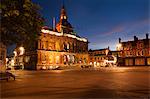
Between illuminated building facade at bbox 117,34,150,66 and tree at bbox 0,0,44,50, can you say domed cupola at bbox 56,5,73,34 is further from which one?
tree at bbox 0,0,44,50

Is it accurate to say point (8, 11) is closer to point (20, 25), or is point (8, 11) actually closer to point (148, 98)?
point (20, 25)

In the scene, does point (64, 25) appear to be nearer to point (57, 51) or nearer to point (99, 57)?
point (57, 51)

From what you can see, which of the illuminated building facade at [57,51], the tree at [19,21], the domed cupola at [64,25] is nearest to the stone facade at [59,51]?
the illuminated building facade at [57,51]

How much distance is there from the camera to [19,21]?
19328 millimetres

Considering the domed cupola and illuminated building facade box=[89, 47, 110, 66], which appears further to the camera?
illuminated building facade box=[89, 47, 110, 66]

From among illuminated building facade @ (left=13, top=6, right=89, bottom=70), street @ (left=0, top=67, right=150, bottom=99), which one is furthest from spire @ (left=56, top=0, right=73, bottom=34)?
street @ (left=0, top=67, right=150, bottom=99)

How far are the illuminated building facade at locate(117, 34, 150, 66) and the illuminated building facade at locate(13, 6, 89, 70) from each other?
16628mm

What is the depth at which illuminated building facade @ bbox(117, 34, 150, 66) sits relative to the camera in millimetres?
91812

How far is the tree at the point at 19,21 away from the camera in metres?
17.7

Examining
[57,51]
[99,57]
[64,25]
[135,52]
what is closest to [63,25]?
[64,25]

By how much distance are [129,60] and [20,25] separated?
82.9m

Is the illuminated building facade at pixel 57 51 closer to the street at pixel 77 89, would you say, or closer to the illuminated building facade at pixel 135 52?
the illuminated building facade at pixel 135 52

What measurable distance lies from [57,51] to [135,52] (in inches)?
1350

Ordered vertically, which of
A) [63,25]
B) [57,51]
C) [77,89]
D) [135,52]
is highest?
[63,25]
